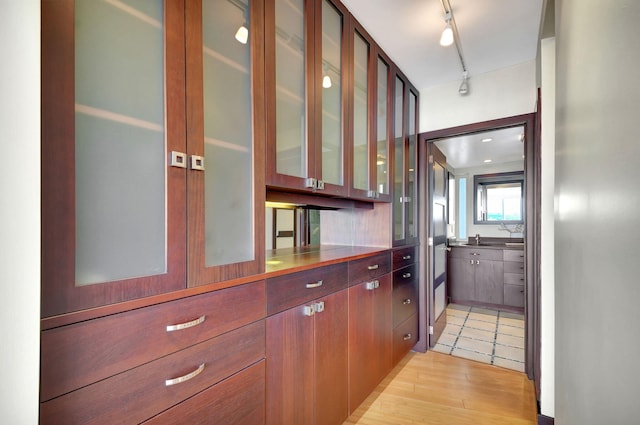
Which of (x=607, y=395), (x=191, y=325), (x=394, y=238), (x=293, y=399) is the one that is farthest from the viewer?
(x=394, y=238)

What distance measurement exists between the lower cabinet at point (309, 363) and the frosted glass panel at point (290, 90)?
2.44 feet

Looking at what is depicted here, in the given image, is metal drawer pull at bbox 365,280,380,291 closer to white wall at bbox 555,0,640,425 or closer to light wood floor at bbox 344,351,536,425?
light wood floor at bbox 344,351,536,425

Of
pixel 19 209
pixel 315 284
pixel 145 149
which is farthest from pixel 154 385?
pixel 315 284

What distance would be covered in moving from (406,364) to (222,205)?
236cm

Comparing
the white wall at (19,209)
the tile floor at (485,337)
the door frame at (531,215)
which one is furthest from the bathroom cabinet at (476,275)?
the white wall at (19,209)

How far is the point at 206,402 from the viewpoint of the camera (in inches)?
38.5

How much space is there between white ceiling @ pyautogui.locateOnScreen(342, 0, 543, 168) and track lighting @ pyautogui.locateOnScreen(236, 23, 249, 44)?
94cm

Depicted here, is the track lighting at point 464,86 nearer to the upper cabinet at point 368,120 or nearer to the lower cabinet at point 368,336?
the upper cabinet at point 368,120

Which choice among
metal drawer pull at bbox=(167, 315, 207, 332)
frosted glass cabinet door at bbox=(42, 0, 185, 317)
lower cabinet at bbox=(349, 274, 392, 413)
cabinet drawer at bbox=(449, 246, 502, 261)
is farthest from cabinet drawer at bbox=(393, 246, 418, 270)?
cabinet drawer at bbox=(449, 246, 502, 261)

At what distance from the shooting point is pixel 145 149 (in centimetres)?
88

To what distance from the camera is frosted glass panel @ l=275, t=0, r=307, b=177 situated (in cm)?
142

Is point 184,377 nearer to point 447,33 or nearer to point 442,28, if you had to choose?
point 447,33

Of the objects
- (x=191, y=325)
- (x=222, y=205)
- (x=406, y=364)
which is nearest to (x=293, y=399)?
(x=191, y=325)

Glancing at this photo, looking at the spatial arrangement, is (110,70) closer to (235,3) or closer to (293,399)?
(235,3)
